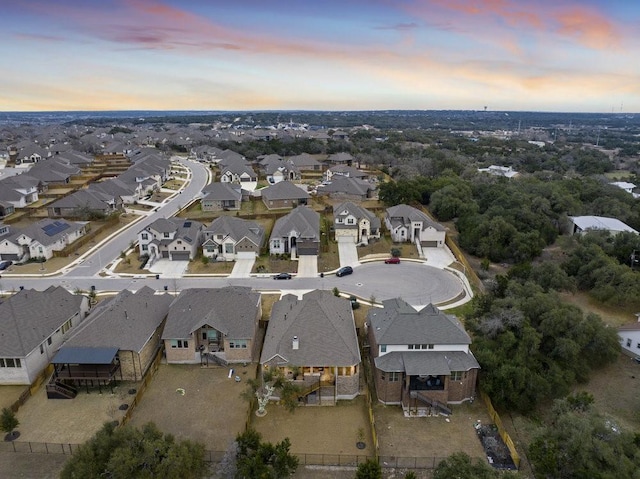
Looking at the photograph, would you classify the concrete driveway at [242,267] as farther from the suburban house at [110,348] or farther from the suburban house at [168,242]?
the suburban house at [110,348]

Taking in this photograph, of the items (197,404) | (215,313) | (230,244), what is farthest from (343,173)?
(197,404)

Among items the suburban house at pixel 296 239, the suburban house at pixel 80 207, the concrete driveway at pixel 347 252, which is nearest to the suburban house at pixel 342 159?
the concrete driveway at pixel 347 252

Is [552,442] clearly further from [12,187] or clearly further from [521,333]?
[12,187]

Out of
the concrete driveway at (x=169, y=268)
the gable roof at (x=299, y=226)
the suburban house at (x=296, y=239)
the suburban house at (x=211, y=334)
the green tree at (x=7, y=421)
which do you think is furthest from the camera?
the gable roof at (x=299, y=226)

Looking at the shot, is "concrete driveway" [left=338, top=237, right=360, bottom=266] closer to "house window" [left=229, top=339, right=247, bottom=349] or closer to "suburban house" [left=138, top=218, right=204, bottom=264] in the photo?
"suburban house" [left=138, top=218, right=204, bottom=264]

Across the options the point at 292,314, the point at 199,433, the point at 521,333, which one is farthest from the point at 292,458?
the point at 521,333

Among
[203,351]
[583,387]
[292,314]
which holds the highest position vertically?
[292,314]

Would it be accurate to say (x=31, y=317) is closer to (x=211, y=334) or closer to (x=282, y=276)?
(x=211, y=334)

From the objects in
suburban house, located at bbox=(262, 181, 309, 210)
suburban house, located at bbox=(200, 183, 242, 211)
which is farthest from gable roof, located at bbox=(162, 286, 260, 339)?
suburban house, located at bbox=(200, 183, 242, 211)
